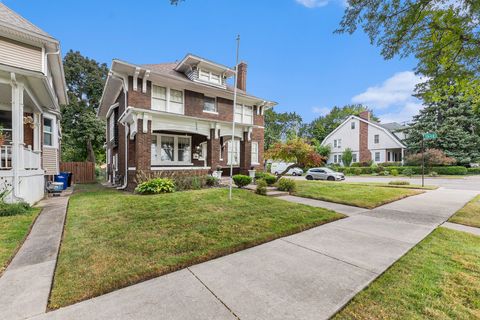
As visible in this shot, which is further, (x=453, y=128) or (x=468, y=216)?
(x=453, y=128)

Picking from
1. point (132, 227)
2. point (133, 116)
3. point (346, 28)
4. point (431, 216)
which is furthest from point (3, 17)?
point (431, 216)

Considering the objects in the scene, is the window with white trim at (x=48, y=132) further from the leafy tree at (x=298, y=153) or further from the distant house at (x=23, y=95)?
A: the leafy tree at (x=298, y=153)

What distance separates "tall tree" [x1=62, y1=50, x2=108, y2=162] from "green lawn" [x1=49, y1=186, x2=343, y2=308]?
69.7 feet

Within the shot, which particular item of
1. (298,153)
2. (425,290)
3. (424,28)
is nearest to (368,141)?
(298,153)

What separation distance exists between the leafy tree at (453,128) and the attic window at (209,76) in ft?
81.5

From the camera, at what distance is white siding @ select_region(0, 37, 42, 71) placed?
729 cm

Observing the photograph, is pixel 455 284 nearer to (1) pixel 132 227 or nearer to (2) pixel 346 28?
(1) pixel 132 227

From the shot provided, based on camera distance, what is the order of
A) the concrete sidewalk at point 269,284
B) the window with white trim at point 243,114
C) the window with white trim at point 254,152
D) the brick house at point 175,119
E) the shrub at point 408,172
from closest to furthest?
the concrete sidewalk at point 269,284 → the brick house at point 175,119 → the window with white trim at point 243,114 → the window with white trim at point 254,152 → the shrub at point 408,172

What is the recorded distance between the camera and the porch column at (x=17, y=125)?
6.50 m

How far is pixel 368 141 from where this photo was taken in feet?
107

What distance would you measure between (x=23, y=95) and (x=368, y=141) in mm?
36942

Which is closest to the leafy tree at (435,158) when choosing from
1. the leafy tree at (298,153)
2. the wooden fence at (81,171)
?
the leafy tree at (298,153)

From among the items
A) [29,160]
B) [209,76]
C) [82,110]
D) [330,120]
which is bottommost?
[29,160]

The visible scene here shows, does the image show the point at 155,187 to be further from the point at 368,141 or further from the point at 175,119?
the point at 368,141
